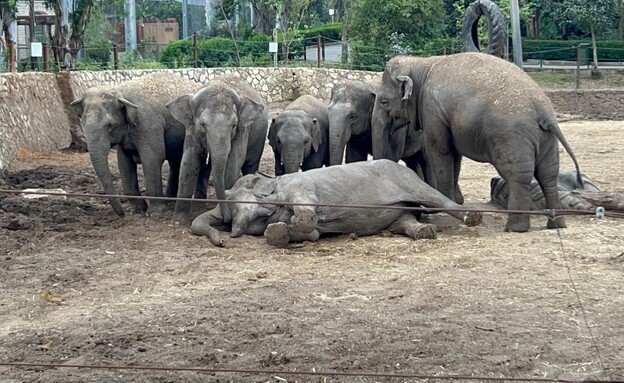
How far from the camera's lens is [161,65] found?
27297 millimetres

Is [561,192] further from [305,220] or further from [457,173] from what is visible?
[305,220]

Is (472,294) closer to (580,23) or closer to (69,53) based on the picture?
(69,53)

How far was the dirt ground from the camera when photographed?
20.5 ft

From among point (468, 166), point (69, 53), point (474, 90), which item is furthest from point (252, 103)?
point (69, 53)

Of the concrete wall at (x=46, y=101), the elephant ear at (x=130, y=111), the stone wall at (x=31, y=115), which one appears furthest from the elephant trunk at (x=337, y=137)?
the stone wall at (x=31, y=115)

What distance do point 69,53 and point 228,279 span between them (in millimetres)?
17167

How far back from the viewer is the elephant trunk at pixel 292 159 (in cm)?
1174

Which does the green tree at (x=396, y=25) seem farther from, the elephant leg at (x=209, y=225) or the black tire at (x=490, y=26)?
the elephant leg at (x=209, y=225)

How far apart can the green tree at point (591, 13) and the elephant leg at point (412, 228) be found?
90.6 feet

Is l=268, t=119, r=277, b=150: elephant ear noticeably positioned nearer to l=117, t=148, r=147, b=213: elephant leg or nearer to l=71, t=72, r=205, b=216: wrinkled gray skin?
l=71, t=72, r=205, b=216: wrinkled gray skin

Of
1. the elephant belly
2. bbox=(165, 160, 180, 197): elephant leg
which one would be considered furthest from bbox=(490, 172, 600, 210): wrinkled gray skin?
bbox=(165, 160, 180, 197): elephant leg

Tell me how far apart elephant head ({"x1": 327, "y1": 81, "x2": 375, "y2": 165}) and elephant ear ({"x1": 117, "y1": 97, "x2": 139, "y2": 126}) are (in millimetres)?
2281

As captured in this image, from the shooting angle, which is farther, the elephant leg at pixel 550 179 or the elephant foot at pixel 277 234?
the elephant leg at pixel 550 179

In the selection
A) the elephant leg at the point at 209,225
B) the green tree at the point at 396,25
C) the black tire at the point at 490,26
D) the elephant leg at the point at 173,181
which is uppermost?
the green tree at the point at 396,25
